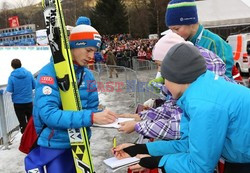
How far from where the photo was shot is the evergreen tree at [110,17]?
49.4 meters

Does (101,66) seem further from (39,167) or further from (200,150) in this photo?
(200,150)

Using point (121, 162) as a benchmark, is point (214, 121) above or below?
above

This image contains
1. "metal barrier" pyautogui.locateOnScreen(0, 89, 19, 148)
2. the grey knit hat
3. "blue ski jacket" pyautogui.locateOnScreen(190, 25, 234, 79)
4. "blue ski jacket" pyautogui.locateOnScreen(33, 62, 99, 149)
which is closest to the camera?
the grey knit hat

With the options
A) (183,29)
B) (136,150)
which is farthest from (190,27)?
(136,150)

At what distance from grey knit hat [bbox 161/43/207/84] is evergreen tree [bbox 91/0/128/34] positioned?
1903 inches

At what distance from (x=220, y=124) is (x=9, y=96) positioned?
6.59 meters

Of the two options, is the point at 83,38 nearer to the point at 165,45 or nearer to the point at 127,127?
the point at 165,45

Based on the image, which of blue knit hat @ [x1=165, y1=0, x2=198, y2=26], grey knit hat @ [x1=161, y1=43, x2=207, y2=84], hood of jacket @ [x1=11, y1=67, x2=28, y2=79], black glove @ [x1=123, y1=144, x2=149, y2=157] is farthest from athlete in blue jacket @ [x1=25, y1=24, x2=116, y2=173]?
hood of jacket @ [x1=11, y1=67, x2=28, y2=79]

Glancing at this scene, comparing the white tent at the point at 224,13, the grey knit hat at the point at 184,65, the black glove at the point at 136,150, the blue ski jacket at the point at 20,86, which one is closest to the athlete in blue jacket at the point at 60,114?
the black glove at the point at 136,150

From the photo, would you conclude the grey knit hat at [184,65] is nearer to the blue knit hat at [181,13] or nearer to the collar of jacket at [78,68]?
the collar of jacket at [78,68]

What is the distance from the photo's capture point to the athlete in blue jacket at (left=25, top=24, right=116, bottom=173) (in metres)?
2.19

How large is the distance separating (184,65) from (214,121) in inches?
12.5

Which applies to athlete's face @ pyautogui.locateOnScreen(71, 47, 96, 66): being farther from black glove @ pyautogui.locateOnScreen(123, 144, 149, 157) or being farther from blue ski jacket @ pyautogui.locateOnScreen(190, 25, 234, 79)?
blue ski jacket @ pyautogui.locateOnScreen(190, 25, 234, 79)

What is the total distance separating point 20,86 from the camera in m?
6.63
